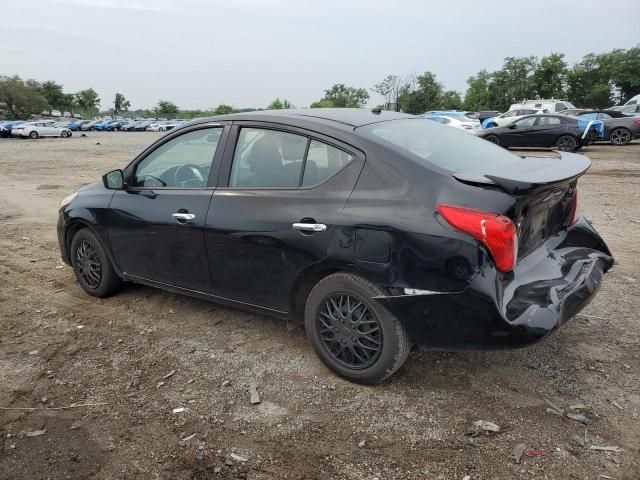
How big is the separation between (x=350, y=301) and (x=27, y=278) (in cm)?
394

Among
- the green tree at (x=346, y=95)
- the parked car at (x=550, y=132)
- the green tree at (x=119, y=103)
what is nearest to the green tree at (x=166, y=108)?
the green tree at (x=119, y=103)

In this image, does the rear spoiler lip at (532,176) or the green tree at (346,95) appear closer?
the rear spoiler lip at (532,176)

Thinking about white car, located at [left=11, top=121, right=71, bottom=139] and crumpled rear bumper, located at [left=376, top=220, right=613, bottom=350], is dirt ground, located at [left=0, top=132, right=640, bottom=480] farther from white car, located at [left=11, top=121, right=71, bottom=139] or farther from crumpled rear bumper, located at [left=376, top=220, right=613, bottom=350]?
white car, located at [left=11, top=121, right=71, bottom=139]

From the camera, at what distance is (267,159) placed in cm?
353

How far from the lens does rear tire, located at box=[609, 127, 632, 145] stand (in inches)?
774

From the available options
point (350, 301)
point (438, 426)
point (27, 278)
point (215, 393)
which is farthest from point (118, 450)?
point (27, 278)

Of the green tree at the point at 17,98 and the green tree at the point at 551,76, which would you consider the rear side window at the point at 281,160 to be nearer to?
the green tree at the point at 551,76

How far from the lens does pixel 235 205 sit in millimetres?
3523

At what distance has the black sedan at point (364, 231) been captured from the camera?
271cm

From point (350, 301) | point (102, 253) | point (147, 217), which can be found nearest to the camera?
point (350, 301)

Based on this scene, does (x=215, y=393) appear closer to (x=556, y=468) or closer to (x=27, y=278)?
(x=556, y=468)

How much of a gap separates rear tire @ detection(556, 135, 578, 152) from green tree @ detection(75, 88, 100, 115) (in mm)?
107902

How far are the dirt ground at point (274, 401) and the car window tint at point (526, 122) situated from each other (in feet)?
49.0

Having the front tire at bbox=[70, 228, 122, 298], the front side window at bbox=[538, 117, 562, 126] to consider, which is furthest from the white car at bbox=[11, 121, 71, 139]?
the front tire at bbox=[70, 228, 122, 298]
